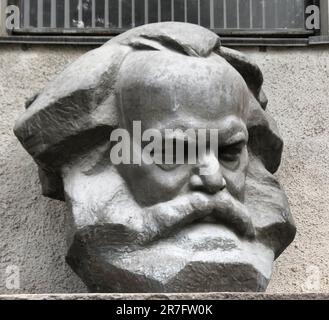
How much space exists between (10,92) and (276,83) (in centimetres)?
75

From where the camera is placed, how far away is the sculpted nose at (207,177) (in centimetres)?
204

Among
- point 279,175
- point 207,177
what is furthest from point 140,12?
point 207,177

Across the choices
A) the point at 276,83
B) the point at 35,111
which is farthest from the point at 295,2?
the point at 35,111

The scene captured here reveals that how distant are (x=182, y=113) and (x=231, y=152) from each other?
0.52 feet

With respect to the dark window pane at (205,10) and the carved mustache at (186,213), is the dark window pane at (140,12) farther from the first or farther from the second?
the carved mustache at (186,213)

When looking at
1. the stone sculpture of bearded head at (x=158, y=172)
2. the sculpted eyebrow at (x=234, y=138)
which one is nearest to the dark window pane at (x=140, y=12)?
the stone sculpture of bearded head at (x=158, y=172)

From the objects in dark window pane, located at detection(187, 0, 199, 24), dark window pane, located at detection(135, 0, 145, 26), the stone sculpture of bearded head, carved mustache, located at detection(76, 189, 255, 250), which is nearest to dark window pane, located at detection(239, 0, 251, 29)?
dark window pane, located at detection(187, 0, 199, 24)

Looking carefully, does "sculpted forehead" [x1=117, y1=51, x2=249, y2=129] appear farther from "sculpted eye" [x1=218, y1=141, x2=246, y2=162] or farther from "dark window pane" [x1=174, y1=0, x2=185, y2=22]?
"dark window pane" [x1=174, y1=0, x2=185, y2=22]

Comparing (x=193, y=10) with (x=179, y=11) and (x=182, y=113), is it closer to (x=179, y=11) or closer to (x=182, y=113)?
(x=179, y=11)

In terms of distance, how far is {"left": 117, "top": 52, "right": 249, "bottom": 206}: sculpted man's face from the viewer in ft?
6.77

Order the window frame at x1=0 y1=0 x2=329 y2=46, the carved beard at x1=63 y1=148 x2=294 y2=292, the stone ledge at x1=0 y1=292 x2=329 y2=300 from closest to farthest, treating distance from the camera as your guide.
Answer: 1. the stone ledge at x1=0 y1=292 x2=329 y2=300
2. the carved beard at x1=63 y1=148 x2=294 y2=292
3. the window frame at x1=0 y1=0 x2=329 y2=46

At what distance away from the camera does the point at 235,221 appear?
208 cm

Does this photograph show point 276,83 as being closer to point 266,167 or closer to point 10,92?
point 266,167

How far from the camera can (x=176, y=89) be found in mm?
2070
